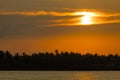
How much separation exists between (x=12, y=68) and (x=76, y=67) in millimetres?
19120

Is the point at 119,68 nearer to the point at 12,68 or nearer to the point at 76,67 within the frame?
the point at 76,67

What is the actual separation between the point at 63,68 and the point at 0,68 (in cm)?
1883

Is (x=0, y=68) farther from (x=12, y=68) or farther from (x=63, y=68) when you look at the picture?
(x=63, y=68)

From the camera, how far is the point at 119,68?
198 m

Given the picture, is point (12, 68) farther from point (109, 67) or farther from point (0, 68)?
point (109, 67)

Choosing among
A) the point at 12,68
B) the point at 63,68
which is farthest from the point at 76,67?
the point at 12,68

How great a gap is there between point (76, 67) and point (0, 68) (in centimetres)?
2269

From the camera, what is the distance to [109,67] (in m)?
198

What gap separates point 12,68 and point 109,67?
28.9 m

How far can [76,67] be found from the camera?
19875 centimetres

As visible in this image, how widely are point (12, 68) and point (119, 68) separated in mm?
31905

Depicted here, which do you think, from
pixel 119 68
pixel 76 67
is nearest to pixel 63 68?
pixel 76 67

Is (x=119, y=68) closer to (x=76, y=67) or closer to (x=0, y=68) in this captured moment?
(x=76, y=67)

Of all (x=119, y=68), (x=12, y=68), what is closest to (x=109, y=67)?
(x=119, y=68)
